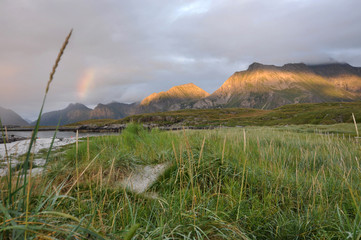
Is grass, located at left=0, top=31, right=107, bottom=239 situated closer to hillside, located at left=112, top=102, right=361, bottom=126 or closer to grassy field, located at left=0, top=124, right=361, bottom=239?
grassy field, located at left=0, top=124, right=361, bottom=239

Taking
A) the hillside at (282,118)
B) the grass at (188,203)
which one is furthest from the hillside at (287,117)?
the grass at (188,203)

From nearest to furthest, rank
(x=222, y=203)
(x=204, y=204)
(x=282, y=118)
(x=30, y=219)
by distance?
1. (x=30, y=219)
2. (x=204, y=204)
3. (x=222, y=203)
4. (x=282, y=118)

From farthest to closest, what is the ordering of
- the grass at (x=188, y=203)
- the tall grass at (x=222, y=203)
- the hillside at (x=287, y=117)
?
the hillside at (x=287, y=117) → the tall grass at (x=222, y=203) → the grass at (x=188, y=203)

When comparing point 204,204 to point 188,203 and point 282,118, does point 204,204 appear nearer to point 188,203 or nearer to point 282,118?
point 188,203

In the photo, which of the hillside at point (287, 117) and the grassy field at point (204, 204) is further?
the hillside at point (287, 117)

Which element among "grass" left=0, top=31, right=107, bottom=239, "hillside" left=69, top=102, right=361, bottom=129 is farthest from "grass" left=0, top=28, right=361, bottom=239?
"hillside" left=69, top=102, right=361, bottom=129

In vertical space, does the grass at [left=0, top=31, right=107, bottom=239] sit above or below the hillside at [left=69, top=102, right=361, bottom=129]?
above

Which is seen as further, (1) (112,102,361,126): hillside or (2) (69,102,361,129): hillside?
(2) (69,102,361,129): hillside

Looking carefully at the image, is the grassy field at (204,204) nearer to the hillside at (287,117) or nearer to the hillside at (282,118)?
the hillside at (282,118)

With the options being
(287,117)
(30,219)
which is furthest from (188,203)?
(287,117)

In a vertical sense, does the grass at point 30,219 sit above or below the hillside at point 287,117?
above

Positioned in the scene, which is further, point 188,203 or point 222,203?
point 188,203

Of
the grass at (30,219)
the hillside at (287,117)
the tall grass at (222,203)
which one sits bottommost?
→ the hillside at (287,117)

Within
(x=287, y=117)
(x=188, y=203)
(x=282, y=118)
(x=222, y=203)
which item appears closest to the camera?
(x=222, y=203)
